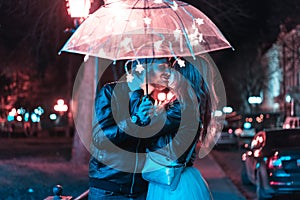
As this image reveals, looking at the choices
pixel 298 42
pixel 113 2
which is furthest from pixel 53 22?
pixel 113 2

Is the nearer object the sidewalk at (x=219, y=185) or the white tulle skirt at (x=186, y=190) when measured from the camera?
the white tulle skirt at (x=186, y=190)

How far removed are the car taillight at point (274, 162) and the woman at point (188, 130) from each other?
8.18m

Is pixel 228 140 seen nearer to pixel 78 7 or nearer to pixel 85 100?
pixel 85 100

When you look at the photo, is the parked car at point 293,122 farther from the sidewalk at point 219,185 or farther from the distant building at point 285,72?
the sidewalk at point 219,185

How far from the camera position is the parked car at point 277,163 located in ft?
38.7

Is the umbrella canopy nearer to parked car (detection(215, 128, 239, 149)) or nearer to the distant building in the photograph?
the distant building

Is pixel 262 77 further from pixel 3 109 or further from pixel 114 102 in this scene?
pixel 114 102

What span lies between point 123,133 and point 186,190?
1.72ft

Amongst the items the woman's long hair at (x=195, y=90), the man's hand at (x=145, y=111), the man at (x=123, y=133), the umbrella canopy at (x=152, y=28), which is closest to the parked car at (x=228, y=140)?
the umbrella canopy at (x=152, y=28)

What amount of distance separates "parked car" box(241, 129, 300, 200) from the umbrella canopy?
6.02m

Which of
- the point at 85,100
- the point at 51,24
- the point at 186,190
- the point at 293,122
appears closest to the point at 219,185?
the point at 85,100

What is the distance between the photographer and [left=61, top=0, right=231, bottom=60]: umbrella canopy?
6.01m

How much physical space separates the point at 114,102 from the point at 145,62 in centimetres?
54

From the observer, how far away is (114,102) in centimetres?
409
